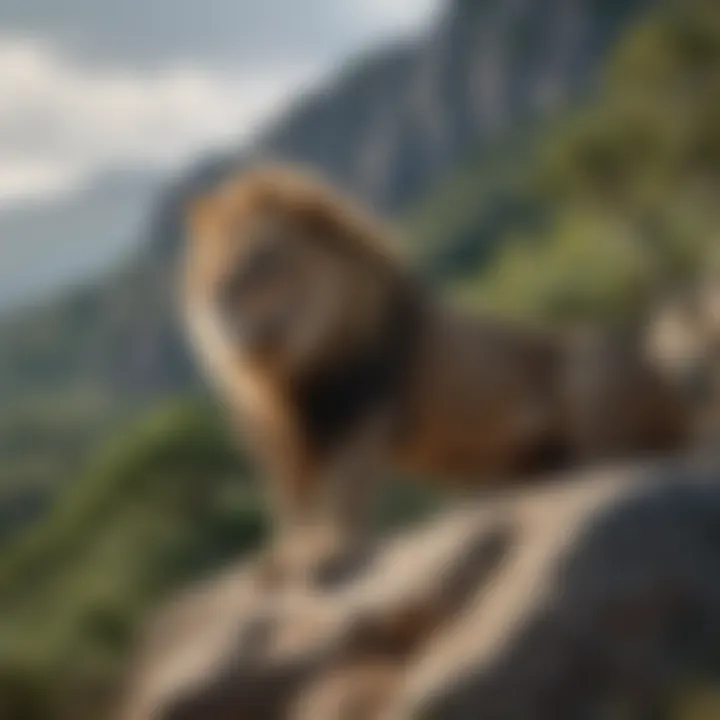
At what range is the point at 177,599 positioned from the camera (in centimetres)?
334

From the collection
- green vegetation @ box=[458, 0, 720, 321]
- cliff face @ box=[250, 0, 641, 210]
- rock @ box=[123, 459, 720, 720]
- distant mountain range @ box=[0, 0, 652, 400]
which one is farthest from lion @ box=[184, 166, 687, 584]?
cliff face @ box=[250, 0, 641, 210]

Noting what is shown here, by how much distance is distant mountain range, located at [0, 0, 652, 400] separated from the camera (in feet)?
36.3

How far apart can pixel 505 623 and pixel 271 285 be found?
817 mm

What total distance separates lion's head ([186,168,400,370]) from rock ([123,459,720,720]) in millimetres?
419

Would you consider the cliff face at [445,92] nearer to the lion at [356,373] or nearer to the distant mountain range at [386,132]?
the distant mountain range at [386,132]

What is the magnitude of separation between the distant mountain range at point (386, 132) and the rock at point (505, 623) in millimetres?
5937

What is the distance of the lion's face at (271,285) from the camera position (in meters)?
2.79

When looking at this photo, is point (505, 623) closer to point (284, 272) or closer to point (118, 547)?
point (284, 272)

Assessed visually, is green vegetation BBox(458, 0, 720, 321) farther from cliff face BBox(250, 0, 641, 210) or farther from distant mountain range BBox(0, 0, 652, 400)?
cliff face BBox(250, 0, 641, 210)

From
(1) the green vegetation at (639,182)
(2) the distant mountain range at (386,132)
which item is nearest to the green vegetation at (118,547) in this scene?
(1) the green vegetation at (639,182)

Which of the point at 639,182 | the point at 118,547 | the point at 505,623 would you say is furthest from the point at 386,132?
the point at 505,623

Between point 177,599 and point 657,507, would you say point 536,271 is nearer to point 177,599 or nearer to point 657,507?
point 177,599

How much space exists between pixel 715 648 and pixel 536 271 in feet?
12.3

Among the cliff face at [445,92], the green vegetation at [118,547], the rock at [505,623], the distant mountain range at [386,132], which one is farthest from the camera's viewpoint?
the cliff face at [445,92]
